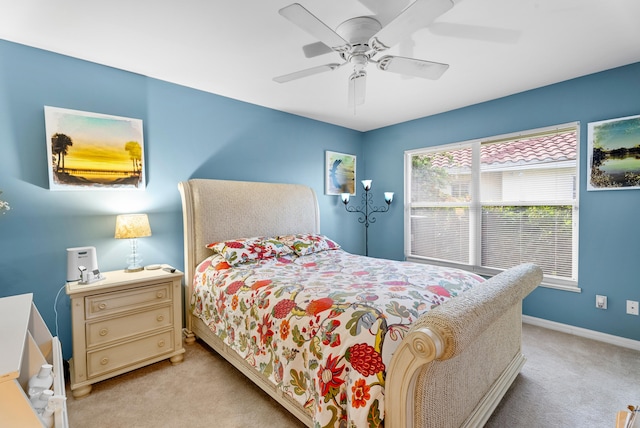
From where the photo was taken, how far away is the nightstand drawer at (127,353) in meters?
2.04

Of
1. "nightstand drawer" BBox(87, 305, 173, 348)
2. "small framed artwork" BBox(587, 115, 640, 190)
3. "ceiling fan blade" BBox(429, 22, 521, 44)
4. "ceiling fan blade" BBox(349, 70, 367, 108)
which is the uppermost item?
"ceiling fan blade" BBox(429, 22, 521, 44)

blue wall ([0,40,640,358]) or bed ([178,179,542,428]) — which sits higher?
blue wall ([0,40,640,358])

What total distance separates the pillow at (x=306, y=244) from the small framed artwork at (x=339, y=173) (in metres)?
1.18

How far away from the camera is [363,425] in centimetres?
118

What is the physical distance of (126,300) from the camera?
218 cm

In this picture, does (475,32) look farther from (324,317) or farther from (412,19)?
(324,317)

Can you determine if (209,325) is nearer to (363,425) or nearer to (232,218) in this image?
(232,218)

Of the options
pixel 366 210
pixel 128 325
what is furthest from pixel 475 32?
pixel 128 325

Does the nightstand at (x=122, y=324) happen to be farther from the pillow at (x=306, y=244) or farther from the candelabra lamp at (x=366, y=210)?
the candelabra lamp at (x=366, y=210)

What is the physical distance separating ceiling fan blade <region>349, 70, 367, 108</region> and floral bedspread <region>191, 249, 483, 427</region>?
1.36m

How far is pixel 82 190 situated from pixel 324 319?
89.2 inches

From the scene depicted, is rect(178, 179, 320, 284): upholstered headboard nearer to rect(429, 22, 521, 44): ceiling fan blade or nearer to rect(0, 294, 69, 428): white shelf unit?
rect(0, 294, 69, 428): white shelf unit

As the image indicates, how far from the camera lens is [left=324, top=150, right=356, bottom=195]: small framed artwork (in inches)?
169

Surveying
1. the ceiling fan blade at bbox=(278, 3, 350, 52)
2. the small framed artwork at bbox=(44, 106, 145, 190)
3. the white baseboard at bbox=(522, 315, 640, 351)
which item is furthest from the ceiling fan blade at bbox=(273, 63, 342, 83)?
the white baseboard at bbox=(522, 315, 640, 351)
